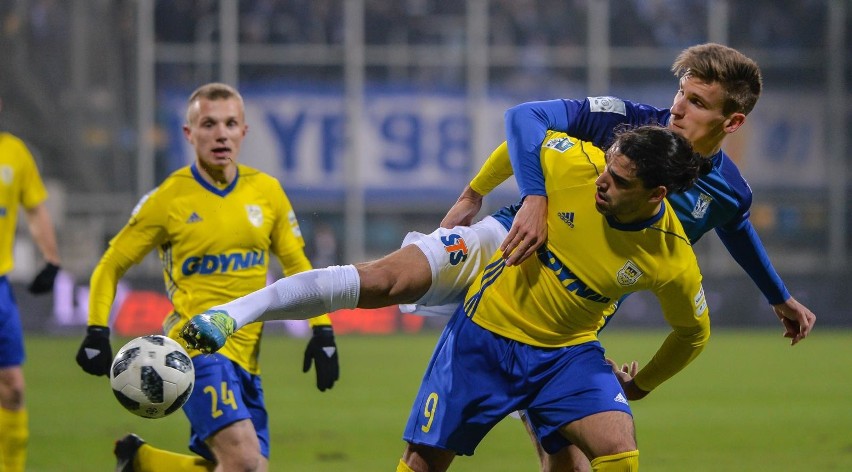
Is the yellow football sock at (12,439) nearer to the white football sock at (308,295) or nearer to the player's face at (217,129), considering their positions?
the player's face at (217,129)

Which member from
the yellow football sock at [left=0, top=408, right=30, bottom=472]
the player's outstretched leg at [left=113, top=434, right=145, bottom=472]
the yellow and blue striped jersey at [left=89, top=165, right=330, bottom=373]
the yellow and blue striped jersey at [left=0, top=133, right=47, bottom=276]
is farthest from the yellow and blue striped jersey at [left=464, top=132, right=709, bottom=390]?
the yellow and blue striped jersey at [left=0, top=133, right=47, bottom=276]

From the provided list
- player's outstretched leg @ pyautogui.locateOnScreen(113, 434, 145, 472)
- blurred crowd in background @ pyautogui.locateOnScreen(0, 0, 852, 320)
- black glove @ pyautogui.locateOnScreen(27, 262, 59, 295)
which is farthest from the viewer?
blurred crowd in background @ pyautogui.locateOnScreen(0, 0, 852, 320)

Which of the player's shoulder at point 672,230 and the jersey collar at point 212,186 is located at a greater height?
the player's shoulder at point 672,230

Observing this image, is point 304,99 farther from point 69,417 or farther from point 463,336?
point 463,336

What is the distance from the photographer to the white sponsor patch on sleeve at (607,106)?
16.3 ft

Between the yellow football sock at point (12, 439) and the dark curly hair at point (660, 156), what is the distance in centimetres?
405

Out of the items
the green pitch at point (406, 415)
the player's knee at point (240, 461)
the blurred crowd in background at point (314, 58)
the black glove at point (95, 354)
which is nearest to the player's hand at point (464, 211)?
the player's knee at point (240, 461)

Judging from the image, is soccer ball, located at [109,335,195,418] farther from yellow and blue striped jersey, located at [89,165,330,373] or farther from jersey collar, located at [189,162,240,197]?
jersey collar, located at [189,162,240,197]

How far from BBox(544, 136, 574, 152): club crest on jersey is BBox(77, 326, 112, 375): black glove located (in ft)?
7.24

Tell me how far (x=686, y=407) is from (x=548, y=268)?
6.80m

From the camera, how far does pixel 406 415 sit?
10.5 meters

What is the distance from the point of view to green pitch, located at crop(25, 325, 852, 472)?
8.24m

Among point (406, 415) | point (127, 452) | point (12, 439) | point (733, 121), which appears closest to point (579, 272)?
point (733, 121)

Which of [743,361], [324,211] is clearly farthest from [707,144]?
[324,211]
